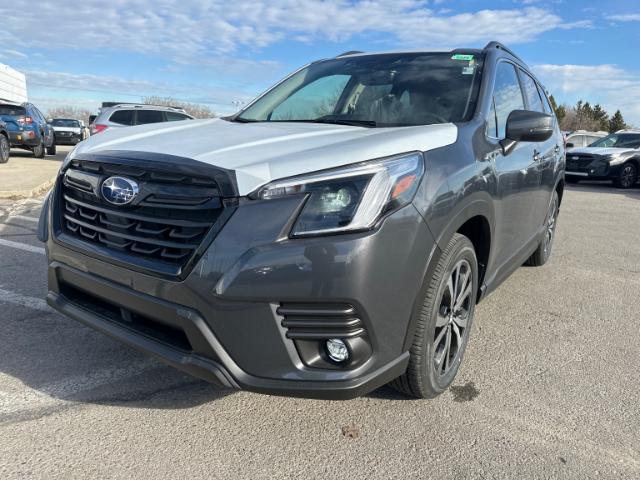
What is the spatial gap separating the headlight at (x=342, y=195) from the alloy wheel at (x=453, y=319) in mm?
721

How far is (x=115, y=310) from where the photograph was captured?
261 cm

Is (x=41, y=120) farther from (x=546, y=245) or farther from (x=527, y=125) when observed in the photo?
(x=527, y=125)

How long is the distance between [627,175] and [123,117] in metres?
13.7

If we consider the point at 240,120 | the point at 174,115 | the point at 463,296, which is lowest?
the point at 463,296

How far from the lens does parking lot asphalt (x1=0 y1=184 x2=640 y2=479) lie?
2.32 meters

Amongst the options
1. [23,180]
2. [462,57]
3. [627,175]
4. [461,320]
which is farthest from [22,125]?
[627,175]

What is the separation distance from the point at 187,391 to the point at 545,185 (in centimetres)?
320

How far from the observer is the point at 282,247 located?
6.74 feet

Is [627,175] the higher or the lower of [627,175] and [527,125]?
the lower

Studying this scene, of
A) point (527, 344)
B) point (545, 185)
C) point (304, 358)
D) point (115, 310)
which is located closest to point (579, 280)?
point (545, 185)

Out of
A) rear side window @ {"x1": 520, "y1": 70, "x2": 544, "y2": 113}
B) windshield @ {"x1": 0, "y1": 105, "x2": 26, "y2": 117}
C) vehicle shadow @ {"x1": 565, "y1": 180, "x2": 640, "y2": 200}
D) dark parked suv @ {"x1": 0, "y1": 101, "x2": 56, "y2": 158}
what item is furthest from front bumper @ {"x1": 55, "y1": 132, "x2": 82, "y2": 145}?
rear side window @ {"x1": 520, "y1": 70, "x2": 544, "y2": 113}

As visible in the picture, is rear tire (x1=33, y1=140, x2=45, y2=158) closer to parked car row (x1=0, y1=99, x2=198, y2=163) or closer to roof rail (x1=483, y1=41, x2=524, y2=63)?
parked car row (x1=0, y1=99, x2=198, y2=163)

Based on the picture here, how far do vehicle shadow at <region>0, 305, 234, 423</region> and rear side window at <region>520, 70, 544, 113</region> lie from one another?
3.27 metres

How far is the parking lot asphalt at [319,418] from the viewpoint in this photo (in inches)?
91.5
